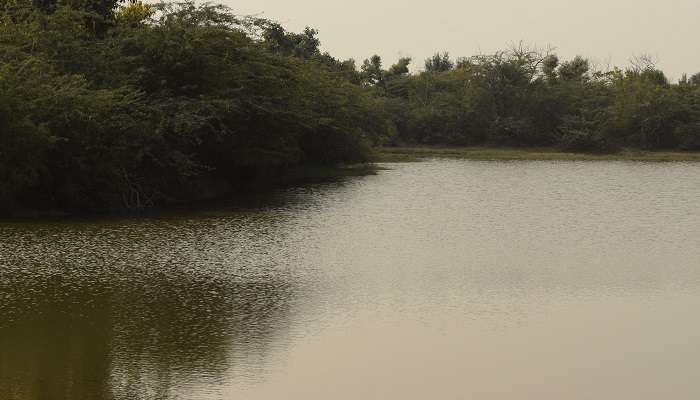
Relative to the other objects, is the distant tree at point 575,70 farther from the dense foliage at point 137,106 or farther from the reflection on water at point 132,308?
the reflection on water at point 132,308

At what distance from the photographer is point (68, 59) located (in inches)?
948

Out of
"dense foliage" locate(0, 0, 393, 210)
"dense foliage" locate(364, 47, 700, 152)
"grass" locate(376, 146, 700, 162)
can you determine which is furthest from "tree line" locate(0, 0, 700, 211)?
"dense foliage" locate(364, 47, 700, 152)

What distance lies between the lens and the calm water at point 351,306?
955 cm

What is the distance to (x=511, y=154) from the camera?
2072 inches

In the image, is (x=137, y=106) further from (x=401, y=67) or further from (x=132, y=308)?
(x=401, y=67)

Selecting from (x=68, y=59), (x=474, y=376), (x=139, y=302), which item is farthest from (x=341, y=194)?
(x=474, y=376)

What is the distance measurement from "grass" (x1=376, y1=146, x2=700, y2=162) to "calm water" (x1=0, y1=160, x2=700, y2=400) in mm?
26344

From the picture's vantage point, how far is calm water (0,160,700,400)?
9.55 metres

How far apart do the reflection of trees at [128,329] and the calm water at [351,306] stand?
4cm

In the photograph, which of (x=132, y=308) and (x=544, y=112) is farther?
(x=544, y=112)

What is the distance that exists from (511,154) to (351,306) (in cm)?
4109

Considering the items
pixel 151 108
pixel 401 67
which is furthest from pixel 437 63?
pixel 151 108

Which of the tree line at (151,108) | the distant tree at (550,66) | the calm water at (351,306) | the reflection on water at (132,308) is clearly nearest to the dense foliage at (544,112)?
the distant tree at (550,66)

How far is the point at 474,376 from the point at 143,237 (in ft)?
33.7
